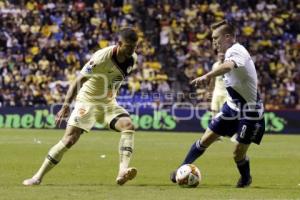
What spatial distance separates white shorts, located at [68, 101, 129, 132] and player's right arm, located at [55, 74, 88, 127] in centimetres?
24

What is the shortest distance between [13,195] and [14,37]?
2472cm

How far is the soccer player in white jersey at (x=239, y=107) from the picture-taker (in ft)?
36.7

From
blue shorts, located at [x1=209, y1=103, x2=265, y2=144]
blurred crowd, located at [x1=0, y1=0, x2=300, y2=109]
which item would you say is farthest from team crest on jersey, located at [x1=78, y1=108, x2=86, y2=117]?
blurred crowd, located at [x1=0, y1=0, x2=300, y2=109]

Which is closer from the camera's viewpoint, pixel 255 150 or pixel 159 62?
pixel 255 150

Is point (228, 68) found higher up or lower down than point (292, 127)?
higher up

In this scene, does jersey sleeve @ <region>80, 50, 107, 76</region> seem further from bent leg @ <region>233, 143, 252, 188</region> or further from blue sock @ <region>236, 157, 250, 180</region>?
blue sock @ <region>236, 157, 250, 180</region>

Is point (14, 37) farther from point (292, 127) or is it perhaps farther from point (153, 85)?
point (292, 127)

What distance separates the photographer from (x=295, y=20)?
114 feet

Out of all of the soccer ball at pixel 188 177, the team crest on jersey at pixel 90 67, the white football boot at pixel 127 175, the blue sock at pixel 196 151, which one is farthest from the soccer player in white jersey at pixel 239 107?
the team crest on jersey at pixel 90 67

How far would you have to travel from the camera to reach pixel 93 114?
11.5 metres

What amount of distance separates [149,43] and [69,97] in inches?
916

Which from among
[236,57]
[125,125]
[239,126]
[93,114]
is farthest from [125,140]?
[236,57]

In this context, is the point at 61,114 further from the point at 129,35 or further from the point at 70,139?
the point at 129,35

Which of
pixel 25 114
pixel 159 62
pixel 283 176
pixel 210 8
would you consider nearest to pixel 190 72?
pixel 159 62
